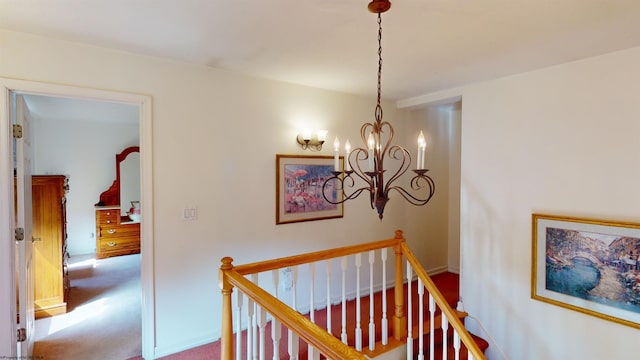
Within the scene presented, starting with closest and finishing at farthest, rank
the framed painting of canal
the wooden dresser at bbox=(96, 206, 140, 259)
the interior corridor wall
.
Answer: the framed painting of canal
the interior corridor wall
the wooden dresser at bbox=(96, 206, 140, 259)

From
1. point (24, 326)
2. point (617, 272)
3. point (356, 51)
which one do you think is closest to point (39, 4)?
point (356, 51)

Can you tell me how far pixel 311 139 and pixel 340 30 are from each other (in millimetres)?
1469

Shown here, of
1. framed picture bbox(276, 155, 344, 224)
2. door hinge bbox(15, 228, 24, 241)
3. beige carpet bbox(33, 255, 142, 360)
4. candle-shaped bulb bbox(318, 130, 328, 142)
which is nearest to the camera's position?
door hinge bbox(15, 228, 24, 241)

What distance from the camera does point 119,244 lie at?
5809 millimetres

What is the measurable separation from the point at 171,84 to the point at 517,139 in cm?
305

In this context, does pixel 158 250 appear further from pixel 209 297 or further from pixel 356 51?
pixel 356 51

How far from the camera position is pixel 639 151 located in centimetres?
227

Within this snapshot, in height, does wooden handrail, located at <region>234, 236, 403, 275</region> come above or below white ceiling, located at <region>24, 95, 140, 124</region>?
below

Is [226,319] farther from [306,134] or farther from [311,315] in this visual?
[306,134]

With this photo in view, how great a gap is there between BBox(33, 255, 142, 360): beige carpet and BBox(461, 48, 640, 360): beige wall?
328cm

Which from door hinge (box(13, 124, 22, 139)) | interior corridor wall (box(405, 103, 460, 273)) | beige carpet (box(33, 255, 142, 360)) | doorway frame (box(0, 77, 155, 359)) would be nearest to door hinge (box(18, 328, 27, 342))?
doorway frame (box(0, 77, 155, 359))

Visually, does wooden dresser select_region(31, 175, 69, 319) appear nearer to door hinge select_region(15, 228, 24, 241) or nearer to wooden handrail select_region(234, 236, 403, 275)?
door hinge select_region(15, 228, 24, 241)

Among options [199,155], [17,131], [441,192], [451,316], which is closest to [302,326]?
[451,316]

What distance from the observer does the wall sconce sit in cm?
328
